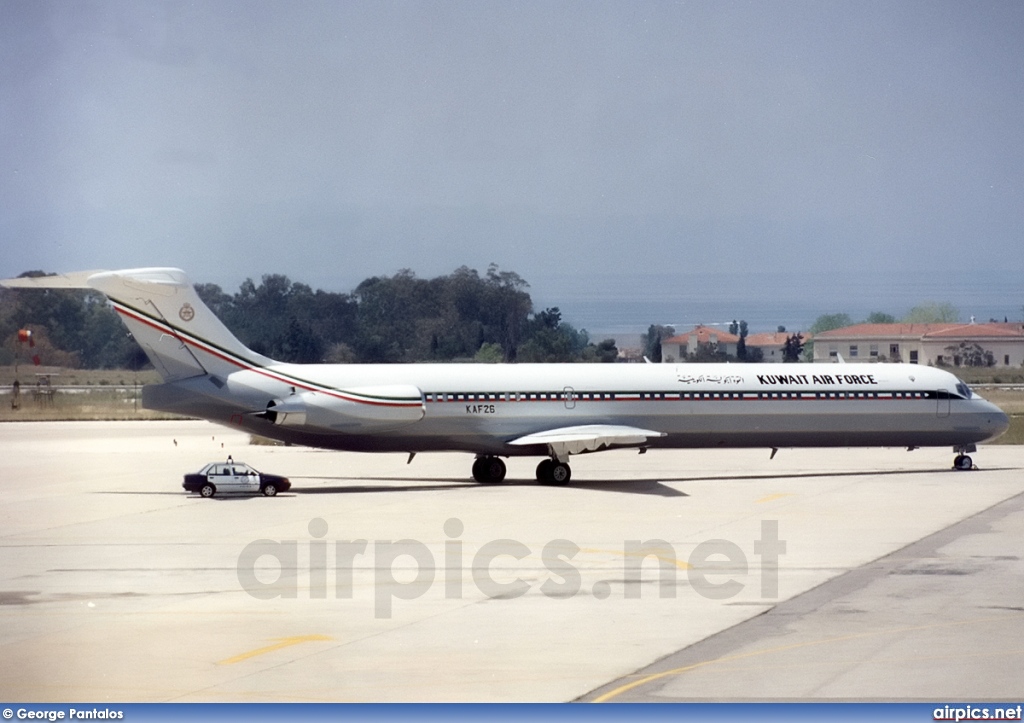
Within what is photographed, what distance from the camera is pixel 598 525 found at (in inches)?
1075

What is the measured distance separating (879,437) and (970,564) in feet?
61.1

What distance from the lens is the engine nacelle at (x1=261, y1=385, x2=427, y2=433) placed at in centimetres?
3503

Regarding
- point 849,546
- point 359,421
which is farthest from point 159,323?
point 849,546

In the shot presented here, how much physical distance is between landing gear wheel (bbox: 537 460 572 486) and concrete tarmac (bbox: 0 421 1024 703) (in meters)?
0.70

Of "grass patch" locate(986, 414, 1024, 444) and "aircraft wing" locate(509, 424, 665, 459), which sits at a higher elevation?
"aircraft wing" locate(509, 424, 665, 459)

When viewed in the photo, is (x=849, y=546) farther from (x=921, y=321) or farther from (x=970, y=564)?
(x=921, y=321)

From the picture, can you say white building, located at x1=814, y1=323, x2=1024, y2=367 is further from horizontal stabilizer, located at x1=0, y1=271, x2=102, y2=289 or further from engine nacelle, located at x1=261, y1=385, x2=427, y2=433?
horizontal stabilizer, located at x1=0, y1=271, x2=102, y2=289

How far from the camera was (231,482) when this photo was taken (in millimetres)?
33875

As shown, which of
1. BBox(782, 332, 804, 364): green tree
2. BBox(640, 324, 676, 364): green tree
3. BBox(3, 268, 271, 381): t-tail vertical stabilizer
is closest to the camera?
BBox(3, 268, 271, 381): t-tail vertical stabilizer

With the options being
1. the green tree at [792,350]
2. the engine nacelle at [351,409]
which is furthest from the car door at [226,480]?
the green tree at [792,350]

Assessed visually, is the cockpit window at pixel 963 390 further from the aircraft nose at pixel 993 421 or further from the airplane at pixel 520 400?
the aircraft nose at pixel 993 421

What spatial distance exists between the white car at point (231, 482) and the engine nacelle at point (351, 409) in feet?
5.63

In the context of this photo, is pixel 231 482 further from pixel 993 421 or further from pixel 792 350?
pixel 792 350

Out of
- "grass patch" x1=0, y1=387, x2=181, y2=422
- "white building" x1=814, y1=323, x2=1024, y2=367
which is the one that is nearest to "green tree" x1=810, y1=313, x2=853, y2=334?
"white building" x1=814, y1=323, x2=1024, y2=367
